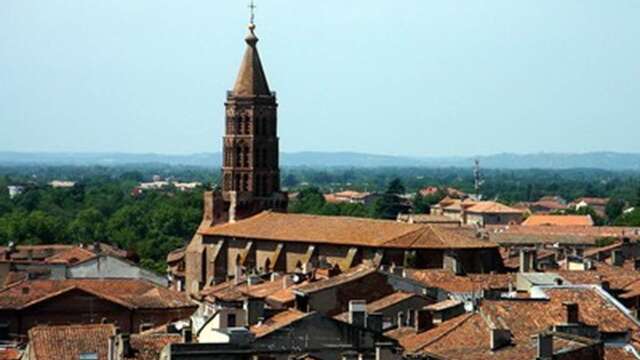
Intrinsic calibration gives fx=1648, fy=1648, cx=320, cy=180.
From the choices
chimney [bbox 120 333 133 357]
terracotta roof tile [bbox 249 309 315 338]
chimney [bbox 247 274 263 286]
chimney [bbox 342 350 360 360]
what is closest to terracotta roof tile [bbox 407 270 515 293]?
chimney [bbox 247 274 263 286]

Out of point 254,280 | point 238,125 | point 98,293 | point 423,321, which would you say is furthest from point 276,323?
point 238,125

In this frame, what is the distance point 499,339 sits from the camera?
40.8 m

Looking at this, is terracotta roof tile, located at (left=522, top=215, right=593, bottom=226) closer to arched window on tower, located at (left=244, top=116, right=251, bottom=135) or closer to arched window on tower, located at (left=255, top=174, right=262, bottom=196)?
arched window on tower, located at (left=255, top=174, right=262, bottom=196)

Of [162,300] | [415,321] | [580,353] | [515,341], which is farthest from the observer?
[162,300]

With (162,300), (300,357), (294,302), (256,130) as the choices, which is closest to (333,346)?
(300,357)

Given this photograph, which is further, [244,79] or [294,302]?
[244,79]

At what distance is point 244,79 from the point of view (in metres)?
113

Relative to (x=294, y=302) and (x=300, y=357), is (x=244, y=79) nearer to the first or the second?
(x=294, y=302)

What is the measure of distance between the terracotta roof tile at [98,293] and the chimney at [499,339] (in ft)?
76.6

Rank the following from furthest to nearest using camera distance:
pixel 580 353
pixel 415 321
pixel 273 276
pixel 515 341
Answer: pixel 273 276 < pixel 415 321 < pixel 515 341 < pixel 580 353

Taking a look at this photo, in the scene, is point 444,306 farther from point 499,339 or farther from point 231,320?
point 231,320

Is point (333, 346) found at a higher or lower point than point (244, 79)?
lower

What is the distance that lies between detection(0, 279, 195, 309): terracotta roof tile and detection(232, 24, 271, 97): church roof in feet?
147

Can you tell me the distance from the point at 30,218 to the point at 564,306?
385 ft
